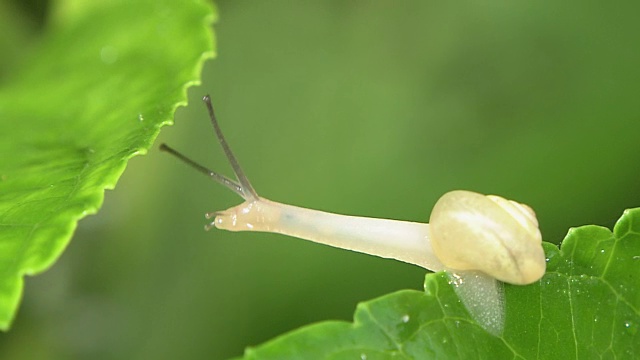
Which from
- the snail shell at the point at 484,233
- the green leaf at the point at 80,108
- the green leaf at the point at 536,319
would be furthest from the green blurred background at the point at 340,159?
the green leaf at the point at 536,319

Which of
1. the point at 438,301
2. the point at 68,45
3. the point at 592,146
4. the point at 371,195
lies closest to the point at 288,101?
the point at 371,195

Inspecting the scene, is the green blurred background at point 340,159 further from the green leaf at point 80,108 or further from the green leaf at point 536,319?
the green leaf at point 536,319

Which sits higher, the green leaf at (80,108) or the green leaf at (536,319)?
the green leaf at (80,108)

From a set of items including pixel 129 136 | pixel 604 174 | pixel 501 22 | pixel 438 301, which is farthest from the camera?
pixel 501 22

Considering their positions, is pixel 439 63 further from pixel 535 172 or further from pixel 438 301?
pixel 438 301

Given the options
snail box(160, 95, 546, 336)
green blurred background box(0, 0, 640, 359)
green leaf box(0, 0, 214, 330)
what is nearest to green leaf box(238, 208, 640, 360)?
snail box(160, 95, 546, 336)
